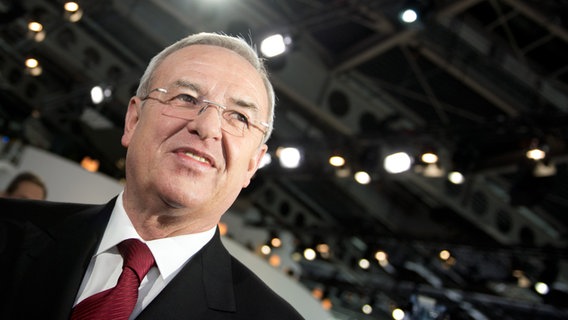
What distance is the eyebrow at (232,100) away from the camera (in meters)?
1.40

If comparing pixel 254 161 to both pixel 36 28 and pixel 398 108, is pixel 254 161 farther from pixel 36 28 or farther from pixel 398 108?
pixel 36 28

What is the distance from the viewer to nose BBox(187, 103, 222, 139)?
1308mm

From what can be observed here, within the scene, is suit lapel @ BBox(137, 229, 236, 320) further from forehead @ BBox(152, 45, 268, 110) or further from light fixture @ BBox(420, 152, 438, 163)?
light fixture @ BBox(420, 152, 438, 163)

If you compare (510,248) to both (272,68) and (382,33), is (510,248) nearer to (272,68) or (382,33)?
(382,33)

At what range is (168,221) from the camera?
4.35ft

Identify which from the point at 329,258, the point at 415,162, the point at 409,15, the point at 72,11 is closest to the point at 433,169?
the point at 415,162

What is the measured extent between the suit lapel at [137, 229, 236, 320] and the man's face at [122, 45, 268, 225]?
0.10m

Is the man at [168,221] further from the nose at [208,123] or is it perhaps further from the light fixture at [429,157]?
the light fixture at [429,157]

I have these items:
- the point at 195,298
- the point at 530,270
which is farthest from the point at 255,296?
the point at 530,270

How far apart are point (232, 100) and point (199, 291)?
1.51ft

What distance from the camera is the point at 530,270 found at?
12109mm

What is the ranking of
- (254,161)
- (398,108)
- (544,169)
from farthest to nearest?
(398,108) < (544,169) < (254,161)

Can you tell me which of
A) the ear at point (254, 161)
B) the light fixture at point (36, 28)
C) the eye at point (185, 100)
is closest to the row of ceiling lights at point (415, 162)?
the light fixture at point (36, 28)

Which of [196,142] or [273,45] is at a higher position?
[273,45]
